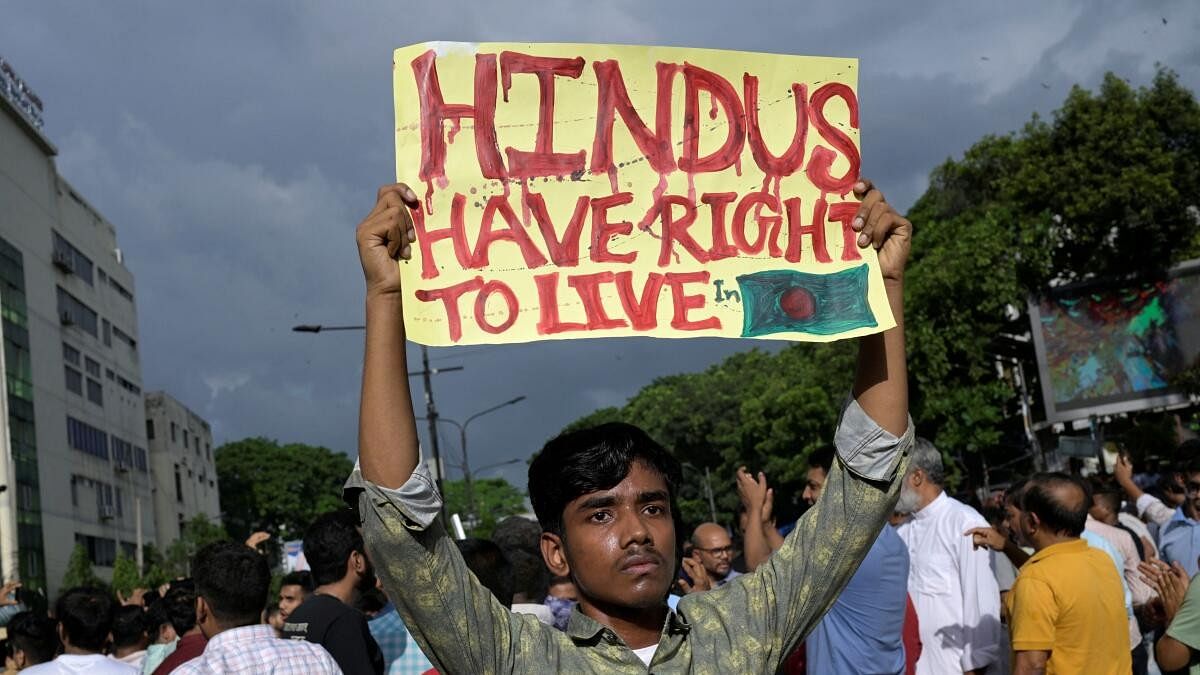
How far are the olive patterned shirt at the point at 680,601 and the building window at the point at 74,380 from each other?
55673 mm

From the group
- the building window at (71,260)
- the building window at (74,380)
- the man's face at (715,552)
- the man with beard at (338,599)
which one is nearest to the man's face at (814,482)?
the man's face at (715,552)

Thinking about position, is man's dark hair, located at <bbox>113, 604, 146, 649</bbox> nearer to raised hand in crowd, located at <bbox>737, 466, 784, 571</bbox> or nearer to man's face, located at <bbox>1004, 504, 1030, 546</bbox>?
raised hand in crowd, located at <bbox>737, 466, 784, 571</bbox>

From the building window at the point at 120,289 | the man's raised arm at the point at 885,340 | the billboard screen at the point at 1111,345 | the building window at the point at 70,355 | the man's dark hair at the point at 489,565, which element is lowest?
the man's dark hair at the point at 489,565

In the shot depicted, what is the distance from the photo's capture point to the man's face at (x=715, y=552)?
7883 mm

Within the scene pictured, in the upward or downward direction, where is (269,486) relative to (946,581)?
upward

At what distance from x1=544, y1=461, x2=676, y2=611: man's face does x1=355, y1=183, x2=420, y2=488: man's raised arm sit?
41 centimetres

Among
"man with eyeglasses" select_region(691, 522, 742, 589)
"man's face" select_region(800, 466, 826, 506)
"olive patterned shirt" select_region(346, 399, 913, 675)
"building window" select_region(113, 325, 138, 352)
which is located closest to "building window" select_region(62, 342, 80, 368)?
"building window" select_region(113, 325, 138, 352)

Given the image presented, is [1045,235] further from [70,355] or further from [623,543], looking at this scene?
[70,355]

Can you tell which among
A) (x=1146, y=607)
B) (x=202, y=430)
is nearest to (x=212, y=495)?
(x=202, y=430)

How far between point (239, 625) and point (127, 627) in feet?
10.8

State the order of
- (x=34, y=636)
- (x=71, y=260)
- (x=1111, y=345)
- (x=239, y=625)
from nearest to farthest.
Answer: (x=239, y=625) → (x=34, y=636) → (x=1111, y=345) → (x=71, y=260)

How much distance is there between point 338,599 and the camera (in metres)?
5.80

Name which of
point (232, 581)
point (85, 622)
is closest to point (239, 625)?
point (232, 581)

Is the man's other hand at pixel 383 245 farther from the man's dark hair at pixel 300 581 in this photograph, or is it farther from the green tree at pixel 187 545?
the green tree at pixel 187 545
